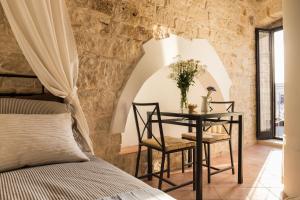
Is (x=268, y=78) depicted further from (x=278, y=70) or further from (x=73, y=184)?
(x=73, y=184)

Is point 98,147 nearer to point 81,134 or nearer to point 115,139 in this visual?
point 115,139

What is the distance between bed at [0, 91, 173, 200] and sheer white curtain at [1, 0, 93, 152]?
2.10 feet

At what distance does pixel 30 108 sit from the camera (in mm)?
1695

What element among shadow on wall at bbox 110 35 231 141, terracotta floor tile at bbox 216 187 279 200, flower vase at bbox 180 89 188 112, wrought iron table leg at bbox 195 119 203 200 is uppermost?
shadow on wall at bbox 110 35 231 141

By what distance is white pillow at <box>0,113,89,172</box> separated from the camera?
4.46ft

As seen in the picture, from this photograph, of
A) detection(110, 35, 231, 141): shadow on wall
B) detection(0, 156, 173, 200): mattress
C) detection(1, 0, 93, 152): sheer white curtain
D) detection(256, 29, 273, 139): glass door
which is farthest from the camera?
detection(256, 29, 273, 139): glass door

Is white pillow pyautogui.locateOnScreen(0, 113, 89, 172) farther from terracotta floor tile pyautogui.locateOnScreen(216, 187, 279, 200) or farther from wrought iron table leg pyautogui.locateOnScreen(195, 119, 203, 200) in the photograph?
terracotta floor tile pyautogui.locateOnScreen(216, 187, 279, 200)

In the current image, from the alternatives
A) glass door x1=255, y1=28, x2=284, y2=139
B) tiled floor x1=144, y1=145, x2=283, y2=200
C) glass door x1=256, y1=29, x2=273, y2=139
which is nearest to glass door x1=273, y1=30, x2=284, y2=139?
glass door x1=255, y1=28, x2=284, y2=139

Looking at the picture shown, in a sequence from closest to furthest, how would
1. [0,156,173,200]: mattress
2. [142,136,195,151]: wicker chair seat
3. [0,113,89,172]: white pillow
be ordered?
[0,156,173,200]: mattress → [0,113,89,172]: white pillow → [142,136,195,151]: wicker chair seat

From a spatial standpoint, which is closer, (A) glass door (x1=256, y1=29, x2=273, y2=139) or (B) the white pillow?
(B) the white pillow

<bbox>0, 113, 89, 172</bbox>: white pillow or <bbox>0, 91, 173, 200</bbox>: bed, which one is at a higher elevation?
<bbox>0, 113, 89, 172</bbox>: white pillow

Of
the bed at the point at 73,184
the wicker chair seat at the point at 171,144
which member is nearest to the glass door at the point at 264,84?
the wicker chair seat at the point at 171,144

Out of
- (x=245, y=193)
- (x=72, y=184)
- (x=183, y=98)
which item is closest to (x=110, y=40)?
(x=183, y=98)

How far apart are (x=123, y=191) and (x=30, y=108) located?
1026 mm
